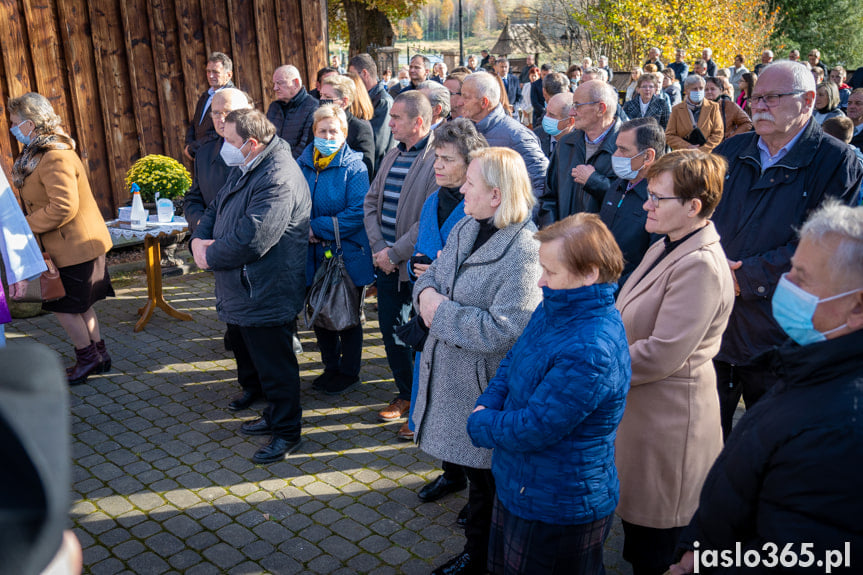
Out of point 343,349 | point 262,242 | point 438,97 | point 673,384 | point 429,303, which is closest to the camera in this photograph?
point 673,384

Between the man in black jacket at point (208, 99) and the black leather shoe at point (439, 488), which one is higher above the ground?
the man in black jacket at point (208, 99)

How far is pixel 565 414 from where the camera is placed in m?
2.42

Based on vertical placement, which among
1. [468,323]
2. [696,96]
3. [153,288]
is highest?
[696,96]

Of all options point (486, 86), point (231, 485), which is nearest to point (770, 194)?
point (486, 86)

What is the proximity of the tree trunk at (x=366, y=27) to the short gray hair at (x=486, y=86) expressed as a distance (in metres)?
17.1

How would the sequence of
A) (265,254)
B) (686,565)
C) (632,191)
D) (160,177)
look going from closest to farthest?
→ (686,565) → (632,191) → (265,254) → (160,177)

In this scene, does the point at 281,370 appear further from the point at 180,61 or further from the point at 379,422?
the point at 180,61

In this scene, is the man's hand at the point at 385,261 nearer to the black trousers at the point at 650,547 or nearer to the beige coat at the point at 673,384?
the beige coat at the point at 673,384

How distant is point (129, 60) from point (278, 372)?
645 cm

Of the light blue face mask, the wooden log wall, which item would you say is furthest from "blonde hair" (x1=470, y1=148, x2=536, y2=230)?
the light blue face mask

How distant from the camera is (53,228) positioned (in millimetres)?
5445

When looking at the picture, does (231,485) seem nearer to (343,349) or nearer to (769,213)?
(343,349)

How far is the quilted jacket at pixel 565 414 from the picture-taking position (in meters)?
2.43

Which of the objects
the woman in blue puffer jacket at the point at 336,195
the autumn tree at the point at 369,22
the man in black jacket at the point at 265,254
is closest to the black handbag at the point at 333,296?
the woman in blue puffer jacket at the point at 336,195
